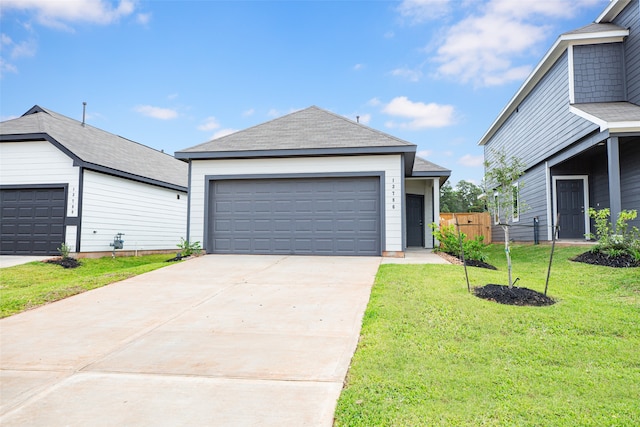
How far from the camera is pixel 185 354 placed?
3.85 m

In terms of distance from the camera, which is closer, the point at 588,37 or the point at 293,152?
the point at 293,152

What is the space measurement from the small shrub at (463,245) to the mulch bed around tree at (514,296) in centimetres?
268

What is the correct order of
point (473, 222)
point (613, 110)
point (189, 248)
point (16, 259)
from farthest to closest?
1. point (473, 222)
2. point (16, 259)
3. point (189, 248)
4. point (613, 110)

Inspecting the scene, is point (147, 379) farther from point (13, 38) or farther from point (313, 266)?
point (13, 38)

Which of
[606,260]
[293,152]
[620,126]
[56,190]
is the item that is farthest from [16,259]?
[620,126]

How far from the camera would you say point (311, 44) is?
17.2 meters

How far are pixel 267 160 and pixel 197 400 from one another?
883cm

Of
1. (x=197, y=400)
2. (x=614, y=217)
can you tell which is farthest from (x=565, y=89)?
(x=197, y=400)

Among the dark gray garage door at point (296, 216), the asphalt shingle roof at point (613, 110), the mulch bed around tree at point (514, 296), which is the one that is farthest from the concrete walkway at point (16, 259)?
the asphalt shingle roof at point (613, 110)

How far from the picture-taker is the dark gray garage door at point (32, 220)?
479 inches

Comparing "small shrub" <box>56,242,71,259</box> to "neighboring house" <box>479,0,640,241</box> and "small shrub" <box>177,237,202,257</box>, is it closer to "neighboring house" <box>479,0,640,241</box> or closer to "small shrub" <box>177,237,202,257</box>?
"small shrub" <box>177,237,202,257</box>

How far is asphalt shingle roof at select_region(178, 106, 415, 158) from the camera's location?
10.9 m

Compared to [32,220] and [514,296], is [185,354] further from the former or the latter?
[32,220]

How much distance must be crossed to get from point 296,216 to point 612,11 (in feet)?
36.9
